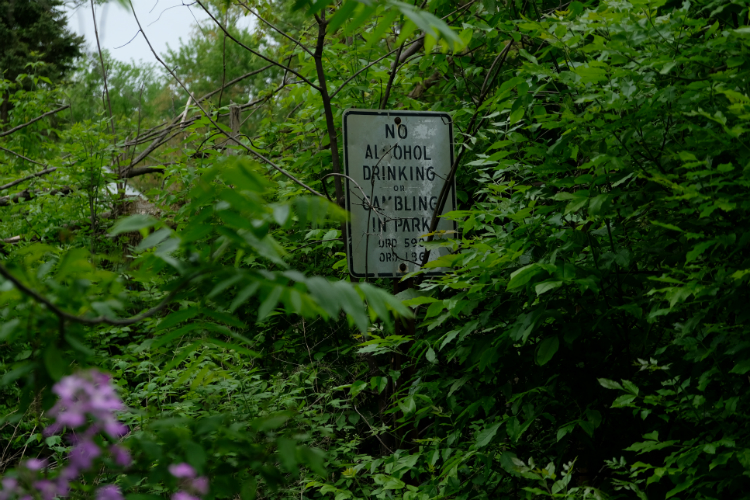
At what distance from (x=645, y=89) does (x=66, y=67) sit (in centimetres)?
1437

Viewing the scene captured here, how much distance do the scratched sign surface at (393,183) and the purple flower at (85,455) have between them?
184 cm

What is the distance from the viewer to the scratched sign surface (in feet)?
9.23

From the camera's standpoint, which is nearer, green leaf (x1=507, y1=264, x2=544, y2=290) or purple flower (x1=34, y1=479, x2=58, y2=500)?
purple flower (x1=34, y1=479, x2=58, y2=500)

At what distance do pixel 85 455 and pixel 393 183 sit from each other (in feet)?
6.77

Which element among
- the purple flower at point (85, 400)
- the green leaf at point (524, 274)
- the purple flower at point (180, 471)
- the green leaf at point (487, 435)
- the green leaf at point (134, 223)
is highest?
the green leaf at point (134, 223)

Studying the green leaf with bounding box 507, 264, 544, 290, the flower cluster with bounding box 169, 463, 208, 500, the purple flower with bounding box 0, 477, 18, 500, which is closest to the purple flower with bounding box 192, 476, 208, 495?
the flower cluster with bounding box 169, 463, 208, 500

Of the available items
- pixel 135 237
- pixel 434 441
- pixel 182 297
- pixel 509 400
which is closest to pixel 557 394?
pixel 509 400

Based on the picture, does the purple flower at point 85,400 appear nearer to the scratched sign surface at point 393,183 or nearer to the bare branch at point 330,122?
the scratched sign surface at point 393,183

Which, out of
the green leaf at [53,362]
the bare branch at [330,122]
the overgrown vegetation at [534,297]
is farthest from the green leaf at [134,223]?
the bare branch at [330,122]

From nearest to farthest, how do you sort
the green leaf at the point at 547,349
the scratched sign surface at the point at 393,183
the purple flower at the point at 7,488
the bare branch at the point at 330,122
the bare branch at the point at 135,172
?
the purple flower at the point at 7,488, the green leaf at the point at 547,349, the scratched sign surface at the point at 393,183, the bare branch at the point at 330,122, the bare branch at the point at 135,172

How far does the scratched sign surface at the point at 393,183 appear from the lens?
2.81m

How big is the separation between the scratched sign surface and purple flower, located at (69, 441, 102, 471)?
1843 millimetres

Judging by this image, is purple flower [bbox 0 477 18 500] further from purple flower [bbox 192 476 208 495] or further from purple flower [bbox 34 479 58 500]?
purple flower [bbox 192 476 208 495]

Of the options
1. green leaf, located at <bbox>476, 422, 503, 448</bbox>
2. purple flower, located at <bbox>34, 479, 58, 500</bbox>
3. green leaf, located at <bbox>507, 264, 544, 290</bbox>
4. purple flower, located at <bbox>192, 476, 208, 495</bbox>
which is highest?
green leaf, located at <bbox>507, 264, 544, 290</bbox>
